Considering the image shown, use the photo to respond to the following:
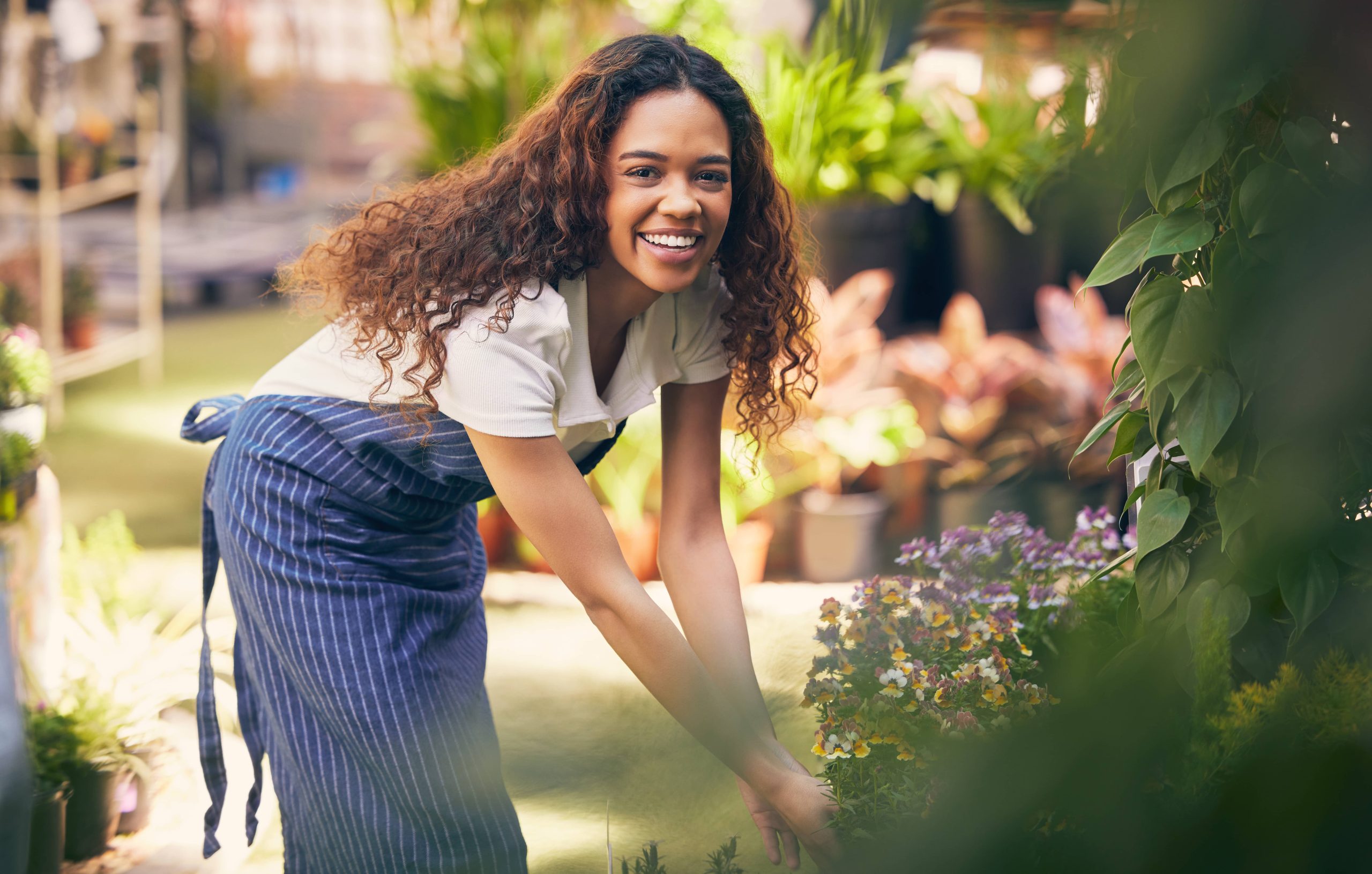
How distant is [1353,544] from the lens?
62 cm

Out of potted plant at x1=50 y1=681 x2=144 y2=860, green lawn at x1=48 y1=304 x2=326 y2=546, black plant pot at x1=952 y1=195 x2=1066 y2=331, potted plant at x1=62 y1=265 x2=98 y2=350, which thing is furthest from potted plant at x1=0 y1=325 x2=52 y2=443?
black plant pot at x1=952 y1=195 x2=1066 y2=331

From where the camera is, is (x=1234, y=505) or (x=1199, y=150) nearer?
(x=1199, y=150)

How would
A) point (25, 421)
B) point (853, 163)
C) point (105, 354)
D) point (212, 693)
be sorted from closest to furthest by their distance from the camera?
point (212, 693), point (25, 421), point (853, 163), point (105, 354)

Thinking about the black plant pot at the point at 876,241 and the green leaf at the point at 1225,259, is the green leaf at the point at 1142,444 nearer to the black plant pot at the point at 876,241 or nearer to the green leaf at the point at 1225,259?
the green leaf at the point at 1225,259

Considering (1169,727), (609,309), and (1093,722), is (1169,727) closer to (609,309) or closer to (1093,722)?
(1093,722)

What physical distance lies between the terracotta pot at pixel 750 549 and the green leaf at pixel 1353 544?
8.54ft

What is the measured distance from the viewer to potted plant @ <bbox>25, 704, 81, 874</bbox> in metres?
1.58

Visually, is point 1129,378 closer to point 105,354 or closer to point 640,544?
point 640,544

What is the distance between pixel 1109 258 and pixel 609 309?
0.56m

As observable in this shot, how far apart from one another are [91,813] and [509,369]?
123 cm

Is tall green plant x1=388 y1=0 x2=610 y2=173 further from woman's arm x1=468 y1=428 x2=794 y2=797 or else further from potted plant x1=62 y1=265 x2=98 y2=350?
woman's arm x1=468 y1=428 x2=794 y2=797

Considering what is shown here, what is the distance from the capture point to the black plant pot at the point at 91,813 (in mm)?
1798

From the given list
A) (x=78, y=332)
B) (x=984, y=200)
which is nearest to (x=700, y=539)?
(x=984, y=200)

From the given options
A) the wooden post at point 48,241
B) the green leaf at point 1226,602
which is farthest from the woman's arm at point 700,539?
the wooden post at point 48,241
